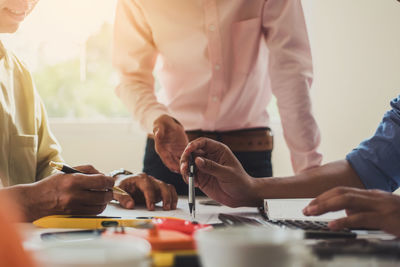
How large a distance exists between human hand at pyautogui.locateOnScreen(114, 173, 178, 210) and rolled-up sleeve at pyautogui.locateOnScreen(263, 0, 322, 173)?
2.19 feet

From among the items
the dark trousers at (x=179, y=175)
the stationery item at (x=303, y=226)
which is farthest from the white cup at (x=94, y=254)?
the dark trousers at (x=179, y=175)

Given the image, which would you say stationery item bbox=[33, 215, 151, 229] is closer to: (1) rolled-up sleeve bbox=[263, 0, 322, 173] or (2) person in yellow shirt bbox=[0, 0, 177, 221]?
(2) person in yellow shirt bbox=[0, 0, 177, 221]

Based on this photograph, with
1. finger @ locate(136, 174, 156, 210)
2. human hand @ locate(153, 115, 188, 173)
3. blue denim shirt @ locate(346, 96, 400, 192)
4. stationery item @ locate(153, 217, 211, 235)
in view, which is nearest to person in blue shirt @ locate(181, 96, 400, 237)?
blue denim shirt @ locate(346, 96, 400, 192)

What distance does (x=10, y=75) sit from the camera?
1626mm

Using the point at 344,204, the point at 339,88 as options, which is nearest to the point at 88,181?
the point at 344,204

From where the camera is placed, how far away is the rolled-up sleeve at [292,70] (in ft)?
5.95

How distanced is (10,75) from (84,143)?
1.64m

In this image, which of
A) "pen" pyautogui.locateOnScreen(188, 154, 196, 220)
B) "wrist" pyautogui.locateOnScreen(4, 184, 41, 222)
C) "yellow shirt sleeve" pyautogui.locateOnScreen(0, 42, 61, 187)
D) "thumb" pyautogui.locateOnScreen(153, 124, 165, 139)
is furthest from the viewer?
"thumb" pyautogui.locateOnScreen(153, 124, 165, 139)

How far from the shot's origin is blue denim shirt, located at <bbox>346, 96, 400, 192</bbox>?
140cm

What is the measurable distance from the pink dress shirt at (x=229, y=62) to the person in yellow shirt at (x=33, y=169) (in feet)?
1.35

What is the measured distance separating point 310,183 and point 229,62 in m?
0.62

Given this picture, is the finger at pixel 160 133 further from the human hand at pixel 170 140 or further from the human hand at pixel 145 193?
the human hand at pixel 145 193

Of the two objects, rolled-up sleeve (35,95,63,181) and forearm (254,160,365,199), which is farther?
rolled-up sleeve (35,95,63,181)

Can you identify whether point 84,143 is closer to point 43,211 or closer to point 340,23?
point 340,23
